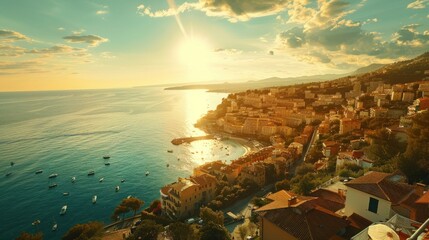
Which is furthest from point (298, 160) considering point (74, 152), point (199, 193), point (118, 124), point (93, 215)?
point (118, 124)

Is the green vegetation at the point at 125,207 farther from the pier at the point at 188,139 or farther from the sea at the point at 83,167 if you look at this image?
the pier at the point at 188,139

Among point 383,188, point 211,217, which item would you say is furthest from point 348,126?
point 383,188

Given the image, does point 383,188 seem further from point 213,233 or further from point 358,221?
point 213,233

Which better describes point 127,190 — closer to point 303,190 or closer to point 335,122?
point 303,190

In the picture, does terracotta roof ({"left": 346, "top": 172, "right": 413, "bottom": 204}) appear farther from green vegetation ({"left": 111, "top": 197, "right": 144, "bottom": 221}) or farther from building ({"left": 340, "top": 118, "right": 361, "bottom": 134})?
building ({"left": 340, "top": 118, "right": 361, "bottom": 134})

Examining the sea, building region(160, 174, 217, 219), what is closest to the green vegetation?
the sea

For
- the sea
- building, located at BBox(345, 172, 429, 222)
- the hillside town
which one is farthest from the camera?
the sea

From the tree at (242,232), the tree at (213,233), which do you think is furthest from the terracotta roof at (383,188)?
the tree at (242,232)
